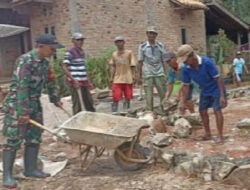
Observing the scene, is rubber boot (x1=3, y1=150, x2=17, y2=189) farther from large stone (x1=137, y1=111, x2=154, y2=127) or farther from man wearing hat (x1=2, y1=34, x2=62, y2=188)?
large stone (x1=137, y1=111, x2=154, y2=127)

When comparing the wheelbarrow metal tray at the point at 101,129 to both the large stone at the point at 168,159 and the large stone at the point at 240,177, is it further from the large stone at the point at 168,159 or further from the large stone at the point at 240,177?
the large stone at the point at 240,177

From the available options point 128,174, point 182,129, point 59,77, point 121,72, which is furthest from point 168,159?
point 59,77

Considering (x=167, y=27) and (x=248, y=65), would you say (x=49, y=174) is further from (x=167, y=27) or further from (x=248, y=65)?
(x=248, y=65)

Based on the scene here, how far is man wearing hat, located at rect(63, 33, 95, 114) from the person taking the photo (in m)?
7.43

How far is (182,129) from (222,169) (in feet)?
6.57

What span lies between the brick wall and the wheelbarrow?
1047 cm

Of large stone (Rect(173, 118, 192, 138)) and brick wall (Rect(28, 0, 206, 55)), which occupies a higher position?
Answer: brick wall (Rect(28, 0, 206, 55))

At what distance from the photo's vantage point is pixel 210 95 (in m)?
6.21

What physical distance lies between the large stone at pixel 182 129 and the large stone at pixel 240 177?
2.06 meters

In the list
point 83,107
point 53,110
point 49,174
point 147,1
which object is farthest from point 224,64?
point 49,174

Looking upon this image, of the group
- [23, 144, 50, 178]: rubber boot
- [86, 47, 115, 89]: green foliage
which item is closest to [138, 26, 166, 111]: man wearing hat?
[23, 144, 50, 178]: rubber boot

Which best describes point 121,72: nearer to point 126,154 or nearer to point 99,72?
point 126,154

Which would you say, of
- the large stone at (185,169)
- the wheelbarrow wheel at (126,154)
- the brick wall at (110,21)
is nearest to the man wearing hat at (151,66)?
the wheelbarrow wheel at (126,154)

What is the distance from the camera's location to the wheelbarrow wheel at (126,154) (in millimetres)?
5535
